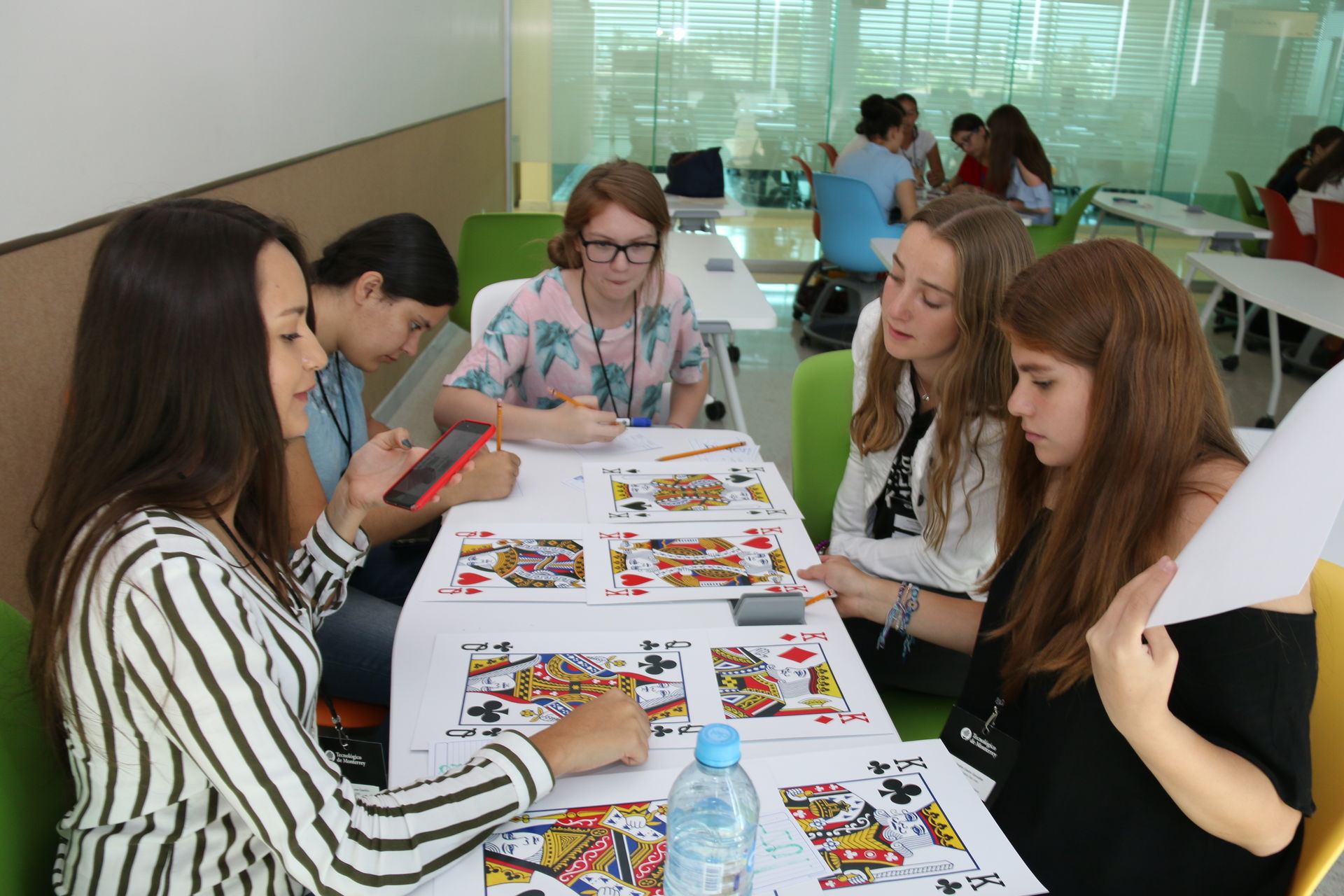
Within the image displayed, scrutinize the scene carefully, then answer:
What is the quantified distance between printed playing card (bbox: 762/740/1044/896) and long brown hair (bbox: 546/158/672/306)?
1.48 m

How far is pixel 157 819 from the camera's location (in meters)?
0.91

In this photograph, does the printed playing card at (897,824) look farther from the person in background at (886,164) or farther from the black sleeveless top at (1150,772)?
the person in background at (886,164)

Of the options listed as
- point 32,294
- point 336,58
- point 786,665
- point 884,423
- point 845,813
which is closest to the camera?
point 845,813

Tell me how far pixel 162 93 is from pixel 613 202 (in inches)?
38.2

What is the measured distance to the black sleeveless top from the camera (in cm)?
97

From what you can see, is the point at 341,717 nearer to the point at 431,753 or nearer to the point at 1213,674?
the point at 431,753

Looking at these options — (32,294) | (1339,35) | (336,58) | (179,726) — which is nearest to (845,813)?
(179,726)

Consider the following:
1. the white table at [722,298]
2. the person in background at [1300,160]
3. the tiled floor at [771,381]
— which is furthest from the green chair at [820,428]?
the person in background at [1300,160]

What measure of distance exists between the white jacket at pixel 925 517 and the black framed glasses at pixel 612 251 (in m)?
0.59

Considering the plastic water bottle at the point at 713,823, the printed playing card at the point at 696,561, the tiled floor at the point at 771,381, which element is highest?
the plastic water bottle at the point at 713,823

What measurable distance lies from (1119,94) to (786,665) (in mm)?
7953

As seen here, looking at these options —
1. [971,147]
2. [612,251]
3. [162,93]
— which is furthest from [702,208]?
[162,93]

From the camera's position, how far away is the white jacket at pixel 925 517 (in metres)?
1.75

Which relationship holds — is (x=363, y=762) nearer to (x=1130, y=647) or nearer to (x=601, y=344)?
(x=1130, y=647)
